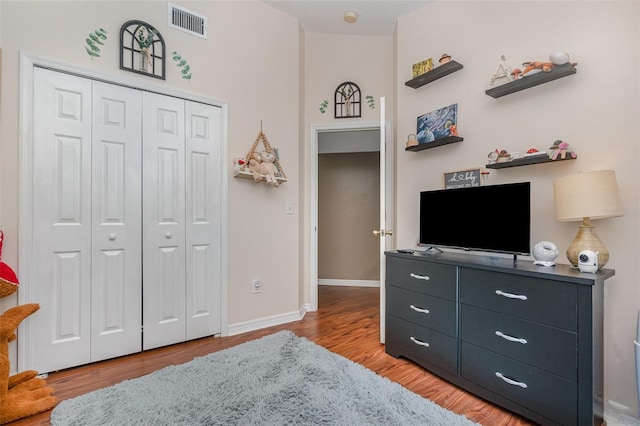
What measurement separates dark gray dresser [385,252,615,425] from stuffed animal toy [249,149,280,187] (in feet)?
4.41

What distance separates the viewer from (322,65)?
346 cm

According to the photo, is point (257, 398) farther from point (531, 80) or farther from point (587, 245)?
point (531, 80)

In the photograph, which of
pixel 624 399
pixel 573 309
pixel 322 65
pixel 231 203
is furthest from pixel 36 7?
pixel 624 399

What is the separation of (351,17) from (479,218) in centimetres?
229

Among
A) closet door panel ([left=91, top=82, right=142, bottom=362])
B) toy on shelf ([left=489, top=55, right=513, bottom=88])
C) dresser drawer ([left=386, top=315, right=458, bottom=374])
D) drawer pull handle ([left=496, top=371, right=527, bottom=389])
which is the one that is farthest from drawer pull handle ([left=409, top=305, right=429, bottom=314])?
closet door panel ([left=91, top=82, right=142, bottom=362])

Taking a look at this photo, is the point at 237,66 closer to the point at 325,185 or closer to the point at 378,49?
the point at 378,49

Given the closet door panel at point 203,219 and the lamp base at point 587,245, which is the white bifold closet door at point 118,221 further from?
the lamp base at point 587,245

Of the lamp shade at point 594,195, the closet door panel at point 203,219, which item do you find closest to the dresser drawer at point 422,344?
the lamp shade at point 594,195

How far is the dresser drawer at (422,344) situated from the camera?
1963 millimetres

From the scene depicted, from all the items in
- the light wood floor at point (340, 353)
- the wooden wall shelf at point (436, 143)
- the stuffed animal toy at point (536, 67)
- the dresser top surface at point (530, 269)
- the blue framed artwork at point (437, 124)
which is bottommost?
the light wood floor at point (340, 353)

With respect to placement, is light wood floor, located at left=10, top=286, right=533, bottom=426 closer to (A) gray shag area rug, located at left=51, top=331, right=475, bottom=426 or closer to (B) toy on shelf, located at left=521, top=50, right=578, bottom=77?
(A) gray shag area rug, located at left=51, top=331, right=475, bottom=426

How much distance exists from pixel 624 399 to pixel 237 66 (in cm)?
351

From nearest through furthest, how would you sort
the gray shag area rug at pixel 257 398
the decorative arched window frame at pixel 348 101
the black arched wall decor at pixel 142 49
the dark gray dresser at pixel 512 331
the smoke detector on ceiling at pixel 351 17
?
the dark gray dresser at pixel 512 331, the gray shag area rug at pixel 257 398, the black arched wall decor at pixel 142 49, the smoke detector on ceiling at pixel 351 17, the decorative arched window frame at pixel 348 101

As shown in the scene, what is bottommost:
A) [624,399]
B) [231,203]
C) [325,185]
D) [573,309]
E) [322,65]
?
[624,399]
